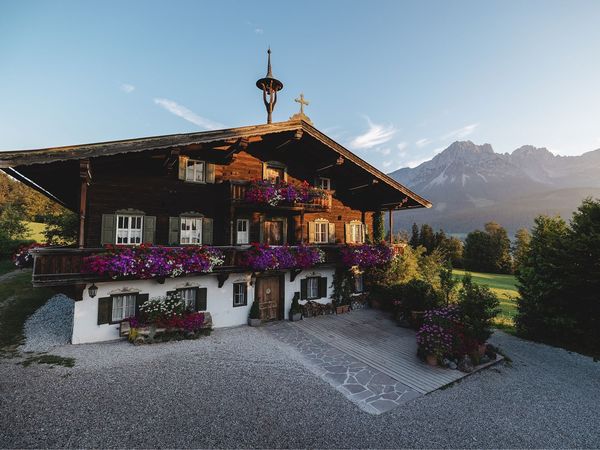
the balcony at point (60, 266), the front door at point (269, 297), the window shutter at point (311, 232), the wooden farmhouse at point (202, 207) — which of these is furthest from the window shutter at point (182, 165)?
the window shutter at point (311, 232)

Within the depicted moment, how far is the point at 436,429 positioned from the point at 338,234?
13.2m

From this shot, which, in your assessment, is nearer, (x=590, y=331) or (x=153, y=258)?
(x=153, y=258)

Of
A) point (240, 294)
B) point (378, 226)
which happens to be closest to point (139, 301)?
point (240, 294)

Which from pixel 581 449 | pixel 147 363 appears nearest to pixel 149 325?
pixel 147 363

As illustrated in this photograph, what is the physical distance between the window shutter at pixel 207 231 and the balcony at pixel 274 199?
6.29 ft

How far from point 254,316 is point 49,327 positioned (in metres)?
9.15

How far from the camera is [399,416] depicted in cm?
770

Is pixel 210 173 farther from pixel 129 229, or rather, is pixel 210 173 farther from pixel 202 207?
pixel 129 229

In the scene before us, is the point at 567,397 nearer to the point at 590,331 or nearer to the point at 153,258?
the point at 590,331

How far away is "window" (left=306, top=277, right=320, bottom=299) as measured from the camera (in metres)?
17.4

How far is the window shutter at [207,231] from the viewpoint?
14.8 m

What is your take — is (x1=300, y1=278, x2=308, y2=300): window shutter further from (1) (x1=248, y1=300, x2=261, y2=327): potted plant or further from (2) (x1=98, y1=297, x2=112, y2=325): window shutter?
(2) (x1=98, y1=297, x2=112, y2=325): window shutter

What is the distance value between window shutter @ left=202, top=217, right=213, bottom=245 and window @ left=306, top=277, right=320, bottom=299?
247 inches

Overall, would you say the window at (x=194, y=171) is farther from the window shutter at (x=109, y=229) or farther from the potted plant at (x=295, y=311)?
the potted plant at (x=295, y=311)
